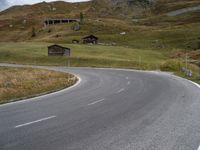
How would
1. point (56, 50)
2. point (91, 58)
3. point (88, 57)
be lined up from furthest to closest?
point (56, 50) → point (88, 57) → point (91, 58)

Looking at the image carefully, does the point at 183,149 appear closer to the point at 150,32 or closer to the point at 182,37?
the point at 182,37

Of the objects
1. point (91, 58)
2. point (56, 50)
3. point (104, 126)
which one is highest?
point (104, 126)

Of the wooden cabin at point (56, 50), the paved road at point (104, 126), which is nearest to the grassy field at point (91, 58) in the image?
the wooden cabin at point (56, 50)

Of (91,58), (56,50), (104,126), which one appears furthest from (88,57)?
(104,126)

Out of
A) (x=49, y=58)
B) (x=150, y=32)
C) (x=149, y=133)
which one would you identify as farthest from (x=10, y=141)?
(x=150, y=32)

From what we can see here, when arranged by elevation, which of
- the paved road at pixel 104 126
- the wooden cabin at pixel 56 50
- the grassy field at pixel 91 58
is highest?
the paved road at pixel 104 126

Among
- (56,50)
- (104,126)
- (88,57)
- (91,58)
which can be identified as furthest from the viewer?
(56,50)

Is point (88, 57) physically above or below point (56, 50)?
below

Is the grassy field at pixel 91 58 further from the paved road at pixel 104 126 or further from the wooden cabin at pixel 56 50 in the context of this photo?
the paved road at pixel 104 126

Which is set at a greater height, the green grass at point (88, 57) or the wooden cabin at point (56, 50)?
the wooden cabin at point (56, 50)

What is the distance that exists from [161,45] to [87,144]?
112 metres

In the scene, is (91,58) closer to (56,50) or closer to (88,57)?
(88,57)

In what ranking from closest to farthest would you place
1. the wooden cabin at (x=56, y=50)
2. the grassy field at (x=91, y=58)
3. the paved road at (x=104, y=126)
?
the paved road at (x=104, y=126) < the grassy field at (x=91, y=58) < the wooden cabin at (x=56, y=50)

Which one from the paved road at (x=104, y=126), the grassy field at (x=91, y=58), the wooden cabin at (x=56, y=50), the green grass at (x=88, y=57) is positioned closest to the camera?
the paved road at (x=104, y=126)
